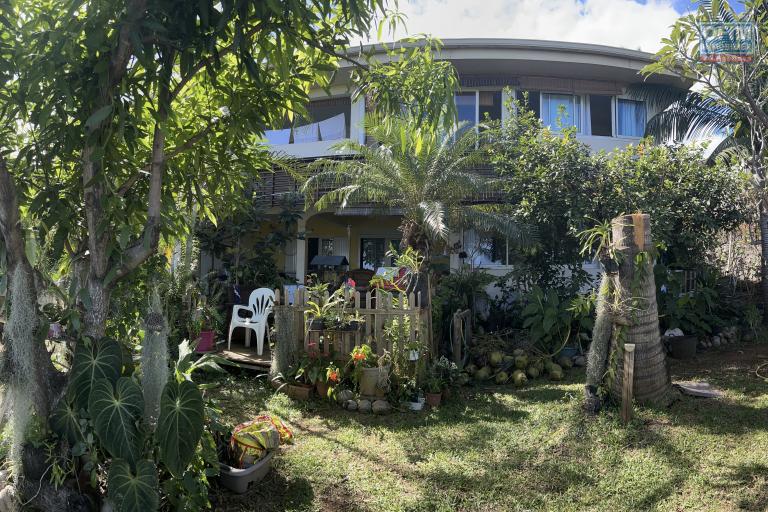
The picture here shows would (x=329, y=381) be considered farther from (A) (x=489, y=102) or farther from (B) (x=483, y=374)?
(A) (x=489, y=102)

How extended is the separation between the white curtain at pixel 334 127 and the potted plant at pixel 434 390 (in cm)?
892

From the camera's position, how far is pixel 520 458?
4.26 meters

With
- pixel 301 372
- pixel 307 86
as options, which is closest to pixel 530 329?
pixel 301 372

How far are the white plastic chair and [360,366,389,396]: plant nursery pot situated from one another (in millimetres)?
2660

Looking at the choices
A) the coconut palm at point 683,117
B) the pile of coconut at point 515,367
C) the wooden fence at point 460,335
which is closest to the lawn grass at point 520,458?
the pile of coconut at point 515,367

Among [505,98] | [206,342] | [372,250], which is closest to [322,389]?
[206,342]

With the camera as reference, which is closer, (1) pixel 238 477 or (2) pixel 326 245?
(1) pixel 238 477

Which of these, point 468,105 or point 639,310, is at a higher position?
point 468,105

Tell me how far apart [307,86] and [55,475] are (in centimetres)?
278

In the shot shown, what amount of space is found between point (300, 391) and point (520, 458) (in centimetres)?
280

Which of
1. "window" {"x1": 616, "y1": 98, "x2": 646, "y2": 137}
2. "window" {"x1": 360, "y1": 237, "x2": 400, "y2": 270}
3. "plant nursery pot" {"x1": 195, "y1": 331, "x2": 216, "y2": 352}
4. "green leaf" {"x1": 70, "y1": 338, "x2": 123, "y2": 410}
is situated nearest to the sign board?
"green leaf" {"x1": 70, "y1": 338, "x2": 123, "y2": 410}

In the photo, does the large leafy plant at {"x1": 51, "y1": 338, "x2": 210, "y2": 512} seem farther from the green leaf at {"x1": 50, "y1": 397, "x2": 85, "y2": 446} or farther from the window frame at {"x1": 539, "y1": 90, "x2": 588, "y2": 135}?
the window frame at {"x1": 539, "y1": 90, "x2": 588, "y2": 135}

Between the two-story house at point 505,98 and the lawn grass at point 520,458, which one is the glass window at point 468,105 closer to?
the two-story house at point 505,98

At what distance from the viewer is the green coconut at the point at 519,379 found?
22.8 ft
